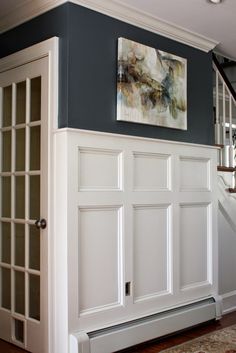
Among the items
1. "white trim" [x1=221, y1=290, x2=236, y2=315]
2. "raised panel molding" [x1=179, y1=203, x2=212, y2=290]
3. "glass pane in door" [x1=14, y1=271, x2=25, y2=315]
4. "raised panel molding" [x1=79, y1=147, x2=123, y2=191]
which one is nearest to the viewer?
"raised panel molding" [x1=79, y1=147, x2=123, y2=191]

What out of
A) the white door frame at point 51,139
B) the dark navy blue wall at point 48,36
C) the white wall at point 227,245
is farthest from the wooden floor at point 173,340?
the dark navy blue wall at point 48,36

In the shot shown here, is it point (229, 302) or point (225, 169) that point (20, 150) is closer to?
point (225, 169)

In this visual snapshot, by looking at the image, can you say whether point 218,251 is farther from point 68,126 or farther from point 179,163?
point 68,126

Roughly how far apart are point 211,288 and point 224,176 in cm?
105

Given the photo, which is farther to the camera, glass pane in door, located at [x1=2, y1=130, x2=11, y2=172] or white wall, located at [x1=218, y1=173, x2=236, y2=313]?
white wall, located at [x1=218, y1=173, x2=236, y2=313]

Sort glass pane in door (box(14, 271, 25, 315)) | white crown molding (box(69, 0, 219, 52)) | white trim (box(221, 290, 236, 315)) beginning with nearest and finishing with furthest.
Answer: white crown molding (box(69, 0, 219, 52)), glass pane in door (box(14, 271, 25, 315)), white trim (box(221, 290, 236, 315))

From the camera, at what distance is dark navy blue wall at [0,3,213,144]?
2.81 m

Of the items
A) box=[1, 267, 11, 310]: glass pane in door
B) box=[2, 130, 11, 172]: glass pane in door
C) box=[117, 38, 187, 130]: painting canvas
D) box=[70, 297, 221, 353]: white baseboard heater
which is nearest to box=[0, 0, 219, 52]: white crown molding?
box=[117, 38, 187, 130]: painting canvas

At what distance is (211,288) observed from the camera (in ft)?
12.3

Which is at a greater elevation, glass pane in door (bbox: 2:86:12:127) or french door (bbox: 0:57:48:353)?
glass pane in door (bbox: 2:86:12:127)

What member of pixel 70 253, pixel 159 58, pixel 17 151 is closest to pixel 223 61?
pixel 159 58

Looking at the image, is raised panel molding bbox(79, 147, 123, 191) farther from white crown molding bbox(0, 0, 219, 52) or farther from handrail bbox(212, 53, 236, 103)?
handrail bbox(212, 53, 236, 103)

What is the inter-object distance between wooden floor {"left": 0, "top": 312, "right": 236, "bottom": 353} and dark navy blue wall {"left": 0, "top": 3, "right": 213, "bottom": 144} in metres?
1.53

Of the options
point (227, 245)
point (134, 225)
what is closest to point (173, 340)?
point (134, 225)
